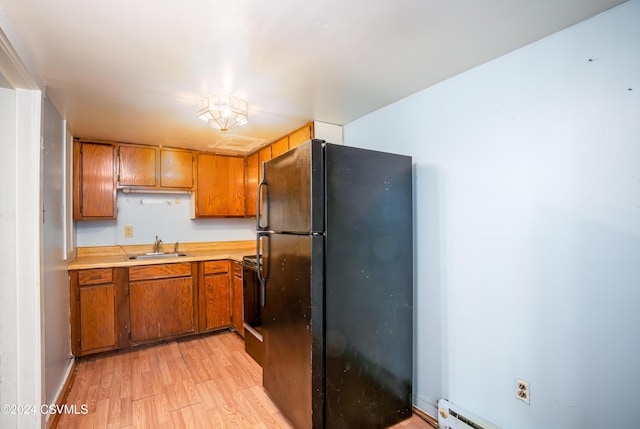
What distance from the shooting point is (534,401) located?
4.70 ft

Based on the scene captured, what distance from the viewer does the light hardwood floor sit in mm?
1856

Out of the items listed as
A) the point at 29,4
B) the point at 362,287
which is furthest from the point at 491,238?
the point at 29,4

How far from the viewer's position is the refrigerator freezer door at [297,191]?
1.56 meters

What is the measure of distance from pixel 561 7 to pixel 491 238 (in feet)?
3.49

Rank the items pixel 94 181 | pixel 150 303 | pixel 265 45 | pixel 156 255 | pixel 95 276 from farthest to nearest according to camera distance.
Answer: pixel 156 255, pixel 94 181, pixel 150 303, pixel 95 276, pixel 265 45

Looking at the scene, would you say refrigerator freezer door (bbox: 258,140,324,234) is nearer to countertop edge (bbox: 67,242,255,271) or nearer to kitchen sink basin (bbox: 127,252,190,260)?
countertop edge (bbox: 67,242,255,271)

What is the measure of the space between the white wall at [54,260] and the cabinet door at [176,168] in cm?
96

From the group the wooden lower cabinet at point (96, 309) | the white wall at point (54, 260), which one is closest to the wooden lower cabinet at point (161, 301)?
the wooden lower cabinet at point (96, 309)

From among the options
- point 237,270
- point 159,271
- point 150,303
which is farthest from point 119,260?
point 237,270

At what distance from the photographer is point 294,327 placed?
1719mm

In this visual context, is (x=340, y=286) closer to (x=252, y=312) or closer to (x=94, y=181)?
(x=252, y=312)

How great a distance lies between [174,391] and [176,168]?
92.1 inches

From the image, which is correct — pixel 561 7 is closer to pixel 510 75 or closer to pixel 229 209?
pixel 510 75

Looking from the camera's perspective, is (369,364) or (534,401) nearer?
(534,401)
